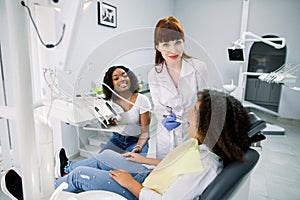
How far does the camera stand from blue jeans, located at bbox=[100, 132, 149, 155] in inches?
52.1

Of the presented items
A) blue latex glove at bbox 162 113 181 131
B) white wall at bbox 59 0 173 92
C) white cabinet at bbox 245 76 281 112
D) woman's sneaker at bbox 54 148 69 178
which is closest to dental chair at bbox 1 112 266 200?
blue latex glove at bbox 162 113 181 131

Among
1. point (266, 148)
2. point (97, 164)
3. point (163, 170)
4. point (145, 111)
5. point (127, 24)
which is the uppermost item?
point (127, 24)

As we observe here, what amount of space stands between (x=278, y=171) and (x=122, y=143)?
170 cm

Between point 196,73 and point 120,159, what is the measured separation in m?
0.61

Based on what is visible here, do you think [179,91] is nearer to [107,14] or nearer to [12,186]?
[12,186]

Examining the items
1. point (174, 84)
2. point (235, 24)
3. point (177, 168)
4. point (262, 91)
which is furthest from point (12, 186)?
point (262, 91)

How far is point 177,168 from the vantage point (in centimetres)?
92

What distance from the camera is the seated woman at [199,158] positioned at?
861 millimetres

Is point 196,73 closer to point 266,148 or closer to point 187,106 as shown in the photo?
point 187,106

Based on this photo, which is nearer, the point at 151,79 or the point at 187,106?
the point at 187,106

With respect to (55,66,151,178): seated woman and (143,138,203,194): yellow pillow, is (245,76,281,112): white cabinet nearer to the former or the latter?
(55,66,151,178): seated woman

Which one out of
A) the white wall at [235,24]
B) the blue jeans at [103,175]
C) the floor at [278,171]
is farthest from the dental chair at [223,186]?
the white wall at [235,24]

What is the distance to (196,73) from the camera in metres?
1.09

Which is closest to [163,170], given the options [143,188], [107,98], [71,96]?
[143,188]
